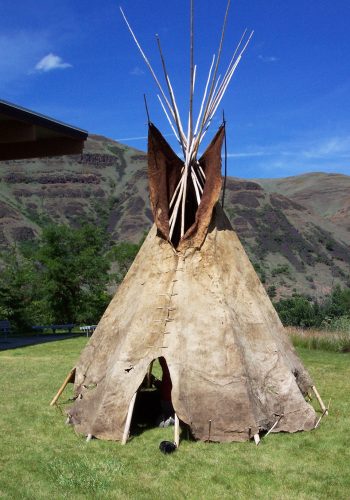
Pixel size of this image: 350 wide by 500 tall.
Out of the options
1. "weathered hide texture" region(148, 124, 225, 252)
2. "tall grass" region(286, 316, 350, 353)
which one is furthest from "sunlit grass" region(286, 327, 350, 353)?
"weathered hide texture" region(148, 124, 225, 252)

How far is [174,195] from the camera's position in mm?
9211

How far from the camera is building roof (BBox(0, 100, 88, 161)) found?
1373 cm

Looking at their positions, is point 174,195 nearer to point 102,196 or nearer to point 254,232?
point 254,232

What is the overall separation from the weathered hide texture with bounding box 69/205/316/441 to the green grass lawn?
0.35 metres

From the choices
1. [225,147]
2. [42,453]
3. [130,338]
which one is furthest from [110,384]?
[225,147]

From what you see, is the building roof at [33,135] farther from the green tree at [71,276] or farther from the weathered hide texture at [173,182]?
the green tree at [71,276]

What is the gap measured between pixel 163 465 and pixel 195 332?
1951 millimetres

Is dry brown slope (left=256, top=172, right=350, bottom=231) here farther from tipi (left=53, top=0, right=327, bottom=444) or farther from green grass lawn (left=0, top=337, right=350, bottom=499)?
green grass lawn (left=0, top=337, right=350, bottom=499)

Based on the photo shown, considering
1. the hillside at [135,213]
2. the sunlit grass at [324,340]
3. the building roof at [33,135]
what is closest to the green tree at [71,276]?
the building roof at [33,135]

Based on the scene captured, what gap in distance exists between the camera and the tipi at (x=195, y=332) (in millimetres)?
7480

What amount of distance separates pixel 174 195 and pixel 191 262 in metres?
1.35

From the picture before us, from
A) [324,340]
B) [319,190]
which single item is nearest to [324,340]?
[324,340]

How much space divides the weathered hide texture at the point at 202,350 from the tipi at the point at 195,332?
2 centimetres

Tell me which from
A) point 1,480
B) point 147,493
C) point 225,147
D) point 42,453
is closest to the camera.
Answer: point 147,493
